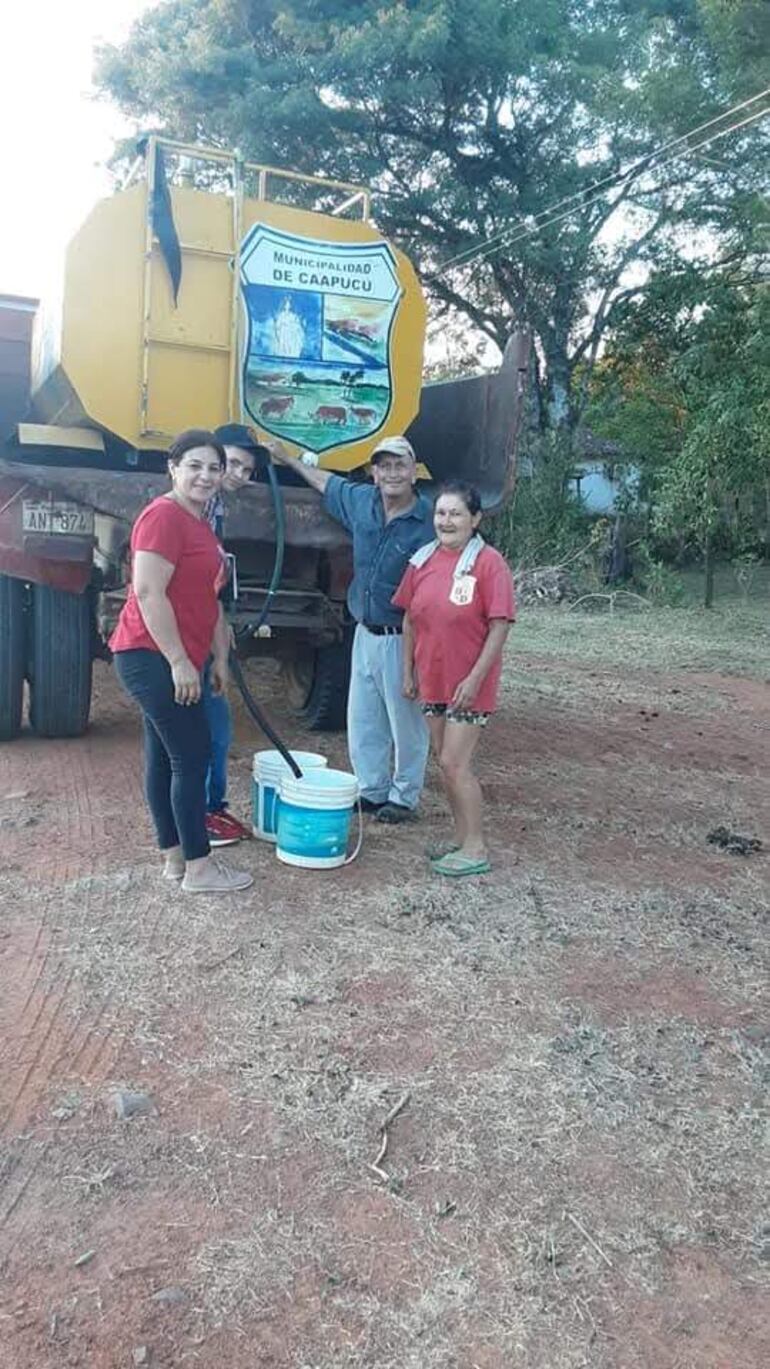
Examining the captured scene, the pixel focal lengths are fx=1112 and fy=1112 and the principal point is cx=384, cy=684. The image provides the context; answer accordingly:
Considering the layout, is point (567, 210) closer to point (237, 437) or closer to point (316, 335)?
point (316, 335)

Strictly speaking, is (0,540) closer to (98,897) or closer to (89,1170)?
(98,897)

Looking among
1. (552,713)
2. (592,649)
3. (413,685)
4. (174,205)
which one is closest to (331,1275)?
(413,685)

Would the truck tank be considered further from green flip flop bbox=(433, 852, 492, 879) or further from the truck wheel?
green flip flop bbox=(433, 852, 492, 879)

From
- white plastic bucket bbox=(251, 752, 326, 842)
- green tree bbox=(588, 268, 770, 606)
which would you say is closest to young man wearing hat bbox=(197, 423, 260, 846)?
white plastic bucket bbox=(251, 752, 326, 842)

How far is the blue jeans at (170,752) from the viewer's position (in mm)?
3863

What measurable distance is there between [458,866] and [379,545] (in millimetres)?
1444

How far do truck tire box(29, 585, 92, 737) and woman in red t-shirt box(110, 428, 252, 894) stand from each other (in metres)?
2.03

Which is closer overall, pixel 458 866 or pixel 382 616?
pixel 458 866

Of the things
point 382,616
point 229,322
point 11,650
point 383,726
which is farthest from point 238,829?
point 229,322

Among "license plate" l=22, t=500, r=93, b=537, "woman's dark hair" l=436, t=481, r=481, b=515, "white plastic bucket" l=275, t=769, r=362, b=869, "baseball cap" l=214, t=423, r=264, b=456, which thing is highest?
"baseball cap" l=214, t=423, r=264, b=456

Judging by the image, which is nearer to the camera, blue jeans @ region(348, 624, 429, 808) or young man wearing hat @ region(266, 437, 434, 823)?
young man wearing hat @ region(266, 437, 434, 823)

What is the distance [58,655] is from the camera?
590 cm

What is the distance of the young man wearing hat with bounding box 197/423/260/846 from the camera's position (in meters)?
4.71

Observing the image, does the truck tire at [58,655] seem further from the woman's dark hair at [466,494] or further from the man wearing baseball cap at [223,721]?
the woman's dark hair at [466,494]
